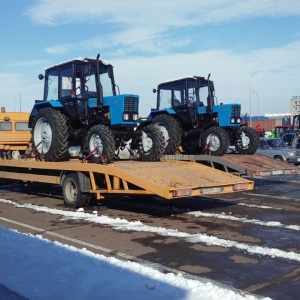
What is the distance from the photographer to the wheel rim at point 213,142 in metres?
13.0

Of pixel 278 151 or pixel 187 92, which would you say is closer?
pixel 187 92

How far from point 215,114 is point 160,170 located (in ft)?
15.6

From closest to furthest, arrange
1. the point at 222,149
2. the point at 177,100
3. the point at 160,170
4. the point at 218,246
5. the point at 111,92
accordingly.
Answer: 1. the point at 218,246
2. the point at 160,170
3. the point at 111,92
4. the point at 222,149
5. the point at 177,100

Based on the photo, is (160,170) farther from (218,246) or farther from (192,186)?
(218,246)

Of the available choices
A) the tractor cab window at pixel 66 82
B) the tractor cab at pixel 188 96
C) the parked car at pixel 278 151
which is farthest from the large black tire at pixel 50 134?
the parked car at pixel 278 151

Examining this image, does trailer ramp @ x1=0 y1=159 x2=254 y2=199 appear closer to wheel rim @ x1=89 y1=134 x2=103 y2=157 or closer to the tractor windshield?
wheel rim @ x1=89 y1=134 x2=103 y2=157

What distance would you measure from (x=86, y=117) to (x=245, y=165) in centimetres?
412

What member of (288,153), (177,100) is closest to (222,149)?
(177,100)

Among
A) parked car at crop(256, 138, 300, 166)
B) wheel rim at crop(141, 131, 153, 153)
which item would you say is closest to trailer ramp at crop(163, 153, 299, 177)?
wheel rim at crop(141, 131, 153, 153)

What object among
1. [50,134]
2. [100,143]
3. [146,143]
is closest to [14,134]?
[50,134]

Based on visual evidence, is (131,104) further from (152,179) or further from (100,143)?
(152,179)

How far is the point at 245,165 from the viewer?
11.6 meters

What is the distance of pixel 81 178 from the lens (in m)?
9.98

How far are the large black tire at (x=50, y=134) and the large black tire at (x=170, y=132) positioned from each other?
3.33 meters
